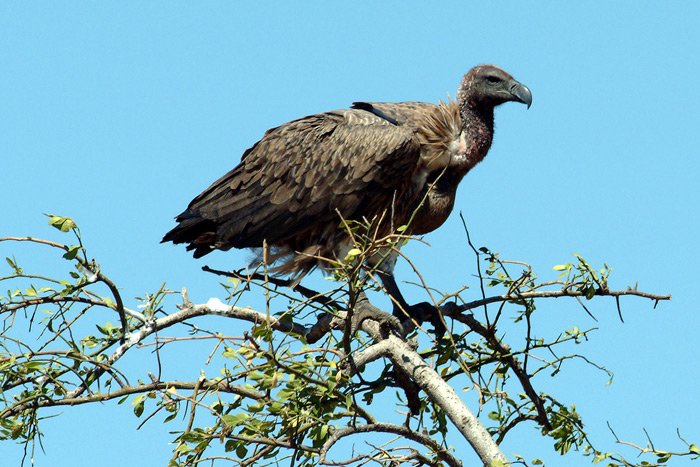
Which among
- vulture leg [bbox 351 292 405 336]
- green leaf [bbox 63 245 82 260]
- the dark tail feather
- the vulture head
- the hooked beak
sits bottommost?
green leaf [bbox 63 245 82 260]

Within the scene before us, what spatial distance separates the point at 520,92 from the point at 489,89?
0.22 metres

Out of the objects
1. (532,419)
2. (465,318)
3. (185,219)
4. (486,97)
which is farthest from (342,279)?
(486,97)

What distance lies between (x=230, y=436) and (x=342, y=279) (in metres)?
0.70

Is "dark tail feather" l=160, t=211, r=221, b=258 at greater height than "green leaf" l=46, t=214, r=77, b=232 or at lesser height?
greater

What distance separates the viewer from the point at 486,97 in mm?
6094

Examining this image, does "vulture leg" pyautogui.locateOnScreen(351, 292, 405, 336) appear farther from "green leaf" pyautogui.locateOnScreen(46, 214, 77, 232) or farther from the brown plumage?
"green leaf" pyautogui.locateOnScreen(46, 214, 77, 232)

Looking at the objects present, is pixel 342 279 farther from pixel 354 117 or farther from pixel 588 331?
pixel 354 117

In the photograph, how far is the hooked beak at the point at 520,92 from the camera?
592 centimetres

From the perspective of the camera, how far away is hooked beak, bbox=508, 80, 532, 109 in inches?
233

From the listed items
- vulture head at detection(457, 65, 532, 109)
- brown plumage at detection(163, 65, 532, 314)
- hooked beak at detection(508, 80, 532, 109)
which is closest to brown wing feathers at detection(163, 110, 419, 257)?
brown plumage at detection(163, 65, 532, 314)

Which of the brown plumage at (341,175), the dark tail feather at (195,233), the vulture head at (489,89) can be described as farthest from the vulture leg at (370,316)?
the vulture head at (489,89)

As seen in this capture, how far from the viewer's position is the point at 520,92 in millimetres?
5977

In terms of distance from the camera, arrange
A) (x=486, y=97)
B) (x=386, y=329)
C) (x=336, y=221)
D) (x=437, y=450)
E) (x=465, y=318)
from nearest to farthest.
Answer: (x=437, y=450)
(x=386, y=329)
(x=465, y=318)
(x=336, y=221)
(x=486, y=97)

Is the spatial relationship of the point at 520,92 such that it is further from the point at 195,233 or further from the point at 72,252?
the point at 72,252
